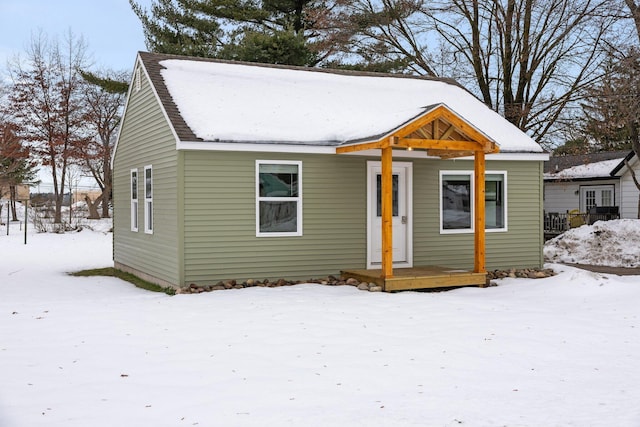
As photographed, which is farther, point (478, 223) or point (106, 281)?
point (106, 281)

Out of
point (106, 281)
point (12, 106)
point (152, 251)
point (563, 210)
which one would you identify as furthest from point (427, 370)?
point (12, 106)

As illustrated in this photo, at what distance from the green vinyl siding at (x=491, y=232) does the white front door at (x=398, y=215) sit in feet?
0.57

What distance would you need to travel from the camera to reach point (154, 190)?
12727 millimetres

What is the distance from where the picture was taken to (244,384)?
5.68 meters

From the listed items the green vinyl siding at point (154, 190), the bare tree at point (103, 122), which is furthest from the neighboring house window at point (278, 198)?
the bare tree at point (103, 122)

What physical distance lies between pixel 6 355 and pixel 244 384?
112 inches

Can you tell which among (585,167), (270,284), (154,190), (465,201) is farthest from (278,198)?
(585,167)

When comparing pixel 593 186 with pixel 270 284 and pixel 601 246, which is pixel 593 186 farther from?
pixel 270 284

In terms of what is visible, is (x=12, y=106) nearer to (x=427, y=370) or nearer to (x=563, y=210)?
(x=563, y=210)

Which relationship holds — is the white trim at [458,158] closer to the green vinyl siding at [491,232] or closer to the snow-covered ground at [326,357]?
the green vinyl siding at [491,232]

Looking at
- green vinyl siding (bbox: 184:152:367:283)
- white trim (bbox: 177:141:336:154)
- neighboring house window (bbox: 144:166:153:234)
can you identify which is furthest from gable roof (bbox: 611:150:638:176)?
neighboring house window (bbox: 144:166:153:234)

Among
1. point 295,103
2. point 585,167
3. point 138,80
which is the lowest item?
point 585,167

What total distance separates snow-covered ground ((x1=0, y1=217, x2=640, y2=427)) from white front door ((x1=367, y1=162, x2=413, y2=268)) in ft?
5.83

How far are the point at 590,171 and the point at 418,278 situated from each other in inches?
793
